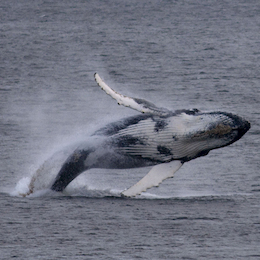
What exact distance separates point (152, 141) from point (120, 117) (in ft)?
3.66

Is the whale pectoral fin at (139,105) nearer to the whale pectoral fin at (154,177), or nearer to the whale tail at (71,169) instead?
the whale pectoral fin at (154,177)

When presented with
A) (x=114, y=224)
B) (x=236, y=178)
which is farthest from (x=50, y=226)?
(x=236, y=178)

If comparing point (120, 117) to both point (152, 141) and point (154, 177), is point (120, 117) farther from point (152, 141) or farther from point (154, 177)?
point (154, 177)

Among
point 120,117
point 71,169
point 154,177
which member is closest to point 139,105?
point 120,117

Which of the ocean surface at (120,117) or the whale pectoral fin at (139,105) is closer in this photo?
the ocean surface at (120,117)

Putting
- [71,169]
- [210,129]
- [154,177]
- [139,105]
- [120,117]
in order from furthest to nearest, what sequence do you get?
[120,117] → [71,169] → [139,105] → [154,177] → [210,129]

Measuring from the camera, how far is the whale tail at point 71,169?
16797 millimetres

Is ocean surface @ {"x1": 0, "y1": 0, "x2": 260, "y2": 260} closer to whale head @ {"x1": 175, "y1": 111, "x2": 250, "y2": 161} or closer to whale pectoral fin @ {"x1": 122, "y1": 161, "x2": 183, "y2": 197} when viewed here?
whale pectoral fin @ {"x1": 122, "y1": 161, "x2": 183, "y2": 197}

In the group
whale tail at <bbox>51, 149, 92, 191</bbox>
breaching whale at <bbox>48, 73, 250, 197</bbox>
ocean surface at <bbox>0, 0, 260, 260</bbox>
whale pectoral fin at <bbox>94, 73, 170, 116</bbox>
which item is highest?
whale pectoral fin at <bbox>94, 73, 170, 116</bbox>

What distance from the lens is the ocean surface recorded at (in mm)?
14547

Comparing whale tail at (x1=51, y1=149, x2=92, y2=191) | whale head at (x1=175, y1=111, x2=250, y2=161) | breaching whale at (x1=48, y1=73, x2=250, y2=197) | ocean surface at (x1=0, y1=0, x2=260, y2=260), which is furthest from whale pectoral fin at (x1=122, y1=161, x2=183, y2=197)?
whale tail at (x1=51, y1=149, x2=92, y2=191)

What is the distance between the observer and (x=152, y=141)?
16484 millimetres

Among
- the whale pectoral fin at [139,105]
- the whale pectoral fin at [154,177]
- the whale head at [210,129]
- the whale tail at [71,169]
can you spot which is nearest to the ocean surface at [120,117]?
the whale tail at [71,169]

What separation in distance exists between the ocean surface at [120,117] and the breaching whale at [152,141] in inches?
15.2
